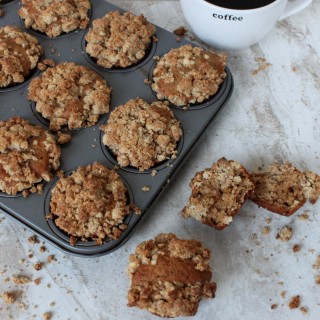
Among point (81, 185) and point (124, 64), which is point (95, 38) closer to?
point (124, 64)

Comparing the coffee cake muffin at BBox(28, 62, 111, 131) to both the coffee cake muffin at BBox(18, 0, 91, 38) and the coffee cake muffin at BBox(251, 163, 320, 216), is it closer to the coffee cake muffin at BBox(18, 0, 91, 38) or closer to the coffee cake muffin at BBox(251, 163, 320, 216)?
the coffee cake muffin at BBox(18, 0, 91, 38)

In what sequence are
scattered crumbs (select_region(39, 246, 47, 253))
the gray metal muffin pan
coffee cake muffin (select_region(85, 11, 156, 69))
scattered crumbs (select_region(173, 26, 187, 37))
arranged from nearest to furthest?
the gray metal muffin pan, scattered crumbs (select_region(39, 246, 47, 253)), coffee cake muffin (select_region(85, 11, 156, 69)), scattered crumbs (select_region(173, 26, 187, 37))

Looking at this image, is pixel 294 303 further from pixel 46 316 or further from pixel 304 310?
pixel 46 316

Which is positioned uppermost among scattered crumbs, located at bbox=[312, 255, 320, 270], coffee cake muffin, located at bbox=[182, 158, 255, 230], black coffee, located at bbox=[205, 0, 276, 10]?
black coffee, located at bbox=[205, 0, 276, 10]

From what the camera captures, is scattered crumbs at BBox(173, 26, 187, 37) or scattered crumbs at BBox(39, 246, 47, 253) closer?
scattered crumbs at BBox(39, 246, 47, 253)

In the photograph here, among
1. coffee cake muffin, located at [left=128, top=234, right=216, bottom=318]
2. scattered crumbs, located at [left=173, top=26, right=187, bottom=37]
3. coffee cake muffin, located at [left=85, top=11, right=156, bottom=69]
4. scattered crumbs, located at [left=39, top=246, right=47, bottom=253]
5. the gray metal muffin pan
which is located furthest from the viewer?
scattered crumbs, located at [left=173, top=26, right=187, bottom=37]

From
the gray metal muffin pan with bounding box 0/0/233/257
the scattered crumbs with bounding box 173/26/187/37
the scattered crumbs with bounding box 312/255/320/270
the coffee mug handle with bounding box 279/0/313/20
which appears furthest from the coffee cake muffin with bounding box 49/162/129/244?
the coffee mug handle with bounding box 279/0/313/20
